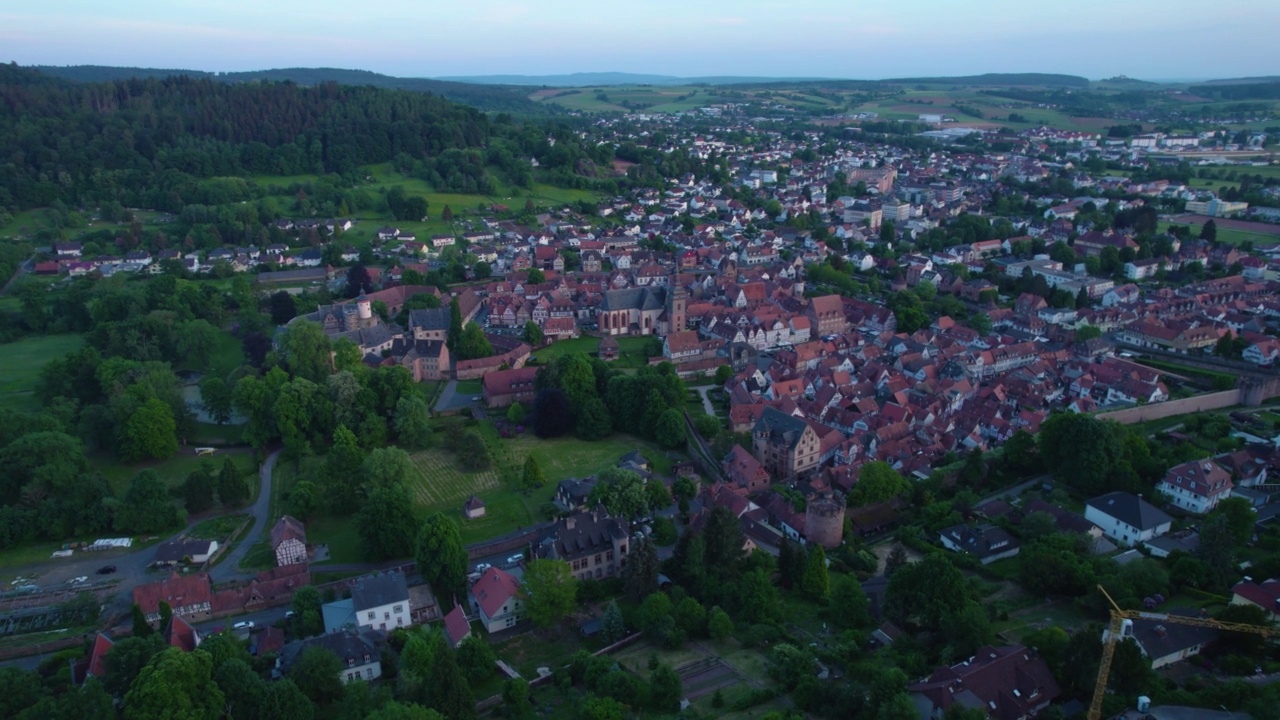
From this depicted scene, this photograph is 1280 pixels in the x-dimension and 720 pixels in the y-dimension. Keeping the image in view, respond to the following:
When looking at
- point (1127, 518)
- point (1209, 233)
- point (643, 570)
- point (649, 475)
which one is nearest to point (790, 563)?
point (643, 570)

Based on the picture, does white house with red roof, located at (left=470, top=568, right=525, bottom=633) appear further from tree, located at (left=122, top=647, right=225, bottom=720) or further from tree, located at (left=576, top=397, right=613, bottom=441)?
tree, located at (left=576, top=397, right=613, bottom=441)

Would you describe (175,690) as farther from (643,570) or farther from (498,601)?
(643,570)

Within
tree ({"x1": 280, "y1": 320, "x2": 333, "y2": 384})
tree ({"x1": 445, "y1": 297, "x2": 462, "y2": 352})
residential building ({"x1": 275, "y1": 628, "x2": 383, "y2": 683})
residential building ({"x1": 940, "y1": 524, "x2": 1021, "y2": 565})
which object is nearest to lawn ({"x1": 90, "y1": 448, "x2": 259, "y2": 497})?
tree ({"x1": 280, "y1": 320, "x2": 333, "y2": 384})

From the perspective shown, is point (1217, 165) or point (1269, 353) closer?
point (1269, 353)

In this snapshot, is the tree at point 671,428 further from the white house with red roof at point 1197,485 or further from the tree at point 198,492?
the white house with red roof at point 1197,485

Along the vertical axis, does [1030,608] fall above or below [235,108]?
below

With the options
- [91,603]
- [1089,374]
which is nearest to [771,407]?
[1089,374]

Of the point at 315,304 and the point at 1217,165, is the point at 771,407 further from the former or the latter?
the point at 1217,165
